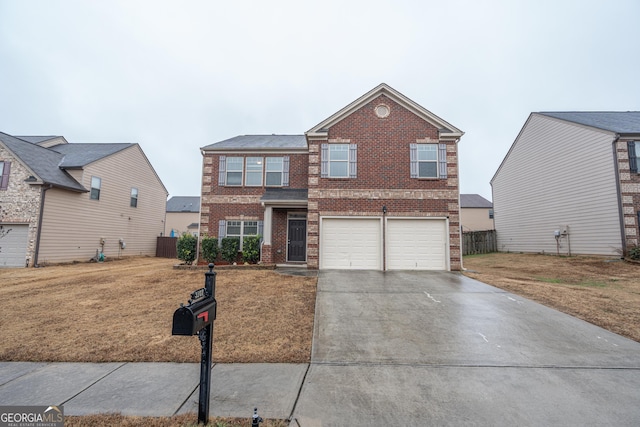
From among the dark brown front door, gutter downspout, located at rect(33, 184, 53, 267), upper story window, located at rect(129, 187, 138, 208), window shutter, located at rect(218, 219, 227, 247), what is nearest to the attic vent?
the dark brown front door

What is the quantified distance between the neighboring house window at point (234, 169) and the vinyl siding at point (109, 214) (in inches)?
385

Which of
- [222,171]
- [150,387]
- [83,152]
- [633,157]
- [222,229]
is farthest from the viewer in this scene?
[83,152]

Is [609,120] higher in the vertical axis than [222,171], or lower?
higher

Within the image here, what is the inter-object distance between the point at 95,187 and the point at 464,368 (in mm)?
21607

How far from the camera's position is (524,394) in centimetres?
294

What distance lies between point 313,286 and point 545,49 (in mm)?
27433

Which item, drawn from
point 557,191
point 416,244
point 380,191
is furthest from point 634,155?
point 380,191

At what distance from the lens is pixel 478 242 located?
72.3ft

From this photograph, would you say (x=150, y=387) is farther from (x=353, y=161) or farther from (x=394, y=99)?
(x=394, y=99)

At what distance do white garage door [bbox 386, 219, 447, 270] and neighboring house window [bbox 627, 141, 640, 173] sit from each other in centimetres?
1051

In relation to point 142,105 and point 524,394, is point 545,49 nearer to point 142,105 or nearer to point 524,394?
point 524,394

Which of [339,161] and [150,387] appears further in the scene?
[339,161]

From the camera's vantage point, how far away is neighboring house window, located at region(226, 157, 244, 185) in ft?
46.3

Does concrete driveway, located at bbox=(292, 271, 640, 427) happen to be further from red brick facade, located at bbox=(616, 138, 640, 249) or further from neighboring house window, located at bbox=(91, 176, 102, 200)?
neighboring house window, located at bbox=(91, 176, 102, 200)
